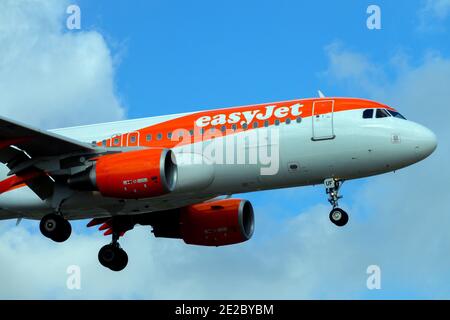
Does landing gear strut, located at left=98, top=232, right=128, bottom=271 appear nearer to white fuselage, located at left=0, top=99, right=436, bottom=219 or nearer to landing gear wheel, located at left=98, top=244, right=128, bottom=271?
landing gear wheel, located at left=98, top=244, right=128, bottom=271

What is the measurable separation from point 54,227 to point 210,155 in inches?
232

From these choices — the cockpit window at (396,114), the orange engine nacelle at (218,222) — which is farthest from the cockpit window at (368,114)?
the orange engine nacelle at (218,222)

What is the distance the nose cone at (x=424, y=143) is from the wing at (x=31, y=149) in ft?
35.3

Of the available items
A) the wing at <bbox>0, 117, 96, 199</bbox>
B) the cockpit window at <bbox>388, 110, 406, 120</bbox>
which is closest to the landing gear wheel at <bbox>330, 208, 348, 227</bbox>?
the cockpit window at <bbox>388, 110, 406, 120</bbox>

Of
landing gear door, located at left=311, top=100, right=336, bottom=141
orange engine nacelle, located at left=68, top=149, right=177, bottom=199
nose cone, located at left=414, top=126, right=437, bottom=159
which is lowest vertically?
orange engine nacelle, located at left=68, top=149, right=177, bottom=199

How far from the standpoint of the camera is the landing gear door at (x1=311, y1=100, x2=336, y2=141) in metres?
32.8

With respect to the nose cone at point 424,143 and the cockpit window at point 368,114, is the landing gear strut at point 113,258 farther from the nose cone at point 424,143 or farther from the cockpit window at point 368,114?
the nose cone at point 424,143

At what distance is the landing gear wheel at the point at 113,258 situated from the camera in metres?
37.6

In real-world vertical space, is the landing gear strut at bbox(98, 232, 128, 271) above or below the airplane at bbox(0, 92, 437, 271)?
below

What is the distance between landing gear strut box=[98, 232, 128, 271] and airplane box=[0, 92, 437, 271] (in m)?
2.83

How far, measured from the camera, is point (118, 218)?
3809cm

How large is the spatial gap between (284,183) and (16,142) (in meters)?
9.06

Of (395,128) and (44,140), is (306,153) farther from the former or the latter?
(44,140)

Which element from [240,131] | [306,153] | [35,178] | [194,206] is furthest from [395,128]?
[35,178]
